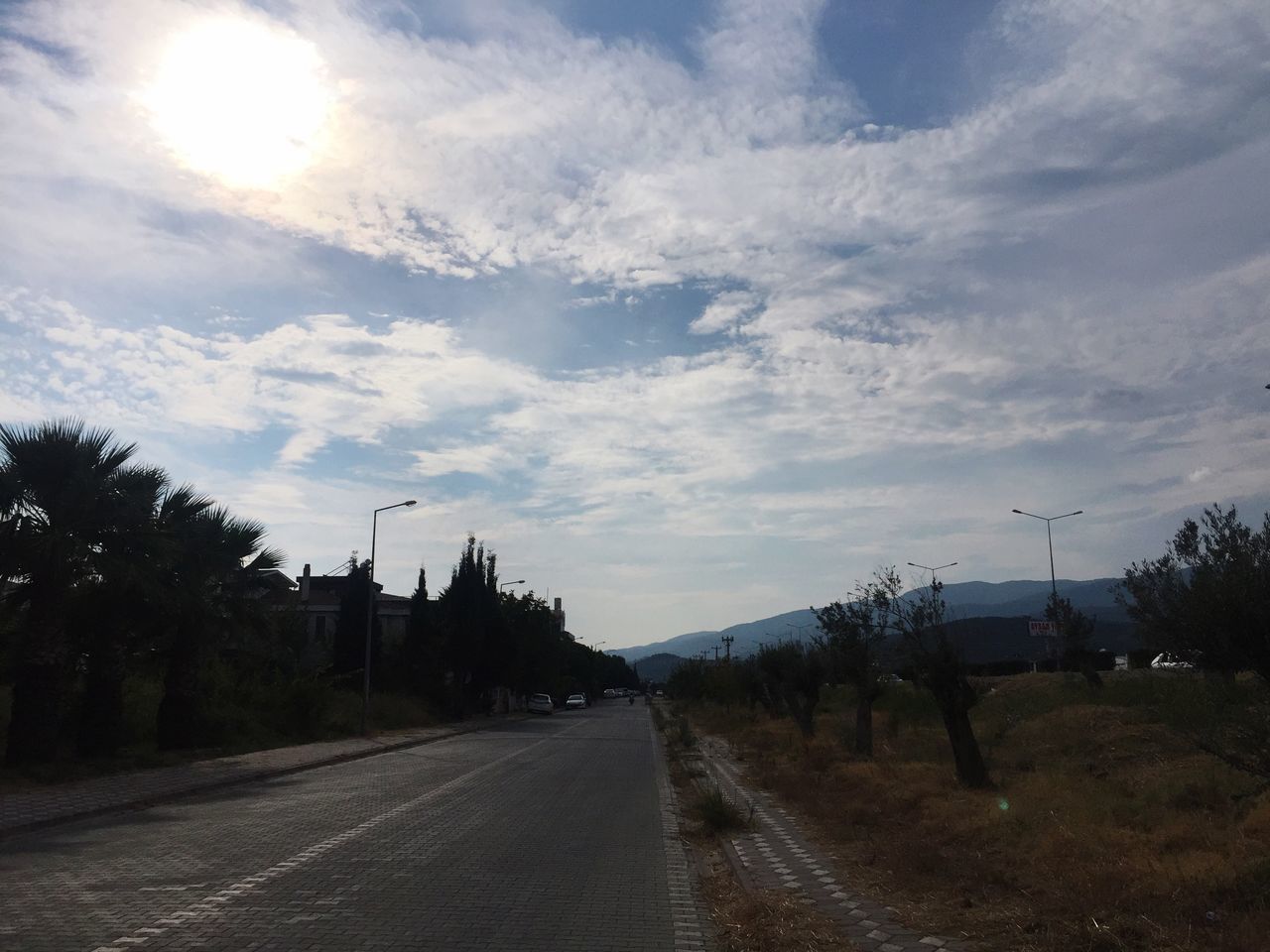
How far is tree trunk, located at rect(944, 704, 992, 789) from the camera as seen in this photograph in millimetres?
15938

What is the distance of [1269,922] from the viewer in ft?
22.0

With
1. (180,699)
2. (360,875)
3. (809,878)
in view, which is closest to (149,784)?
(180,699)

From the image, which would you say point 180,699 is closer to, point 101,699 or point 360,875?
point 101,699

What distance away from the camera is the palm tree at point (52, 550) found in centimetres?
1981

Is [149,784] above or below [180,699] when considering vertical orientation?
below

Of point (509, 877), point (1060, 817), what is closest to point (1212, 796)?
point (1060, 817)

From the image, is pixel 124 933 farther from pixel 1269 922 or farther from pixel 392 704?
pixel 392 704

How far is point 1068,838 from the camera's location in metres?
10.1

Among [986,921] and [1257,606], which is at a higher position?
[1257,606]

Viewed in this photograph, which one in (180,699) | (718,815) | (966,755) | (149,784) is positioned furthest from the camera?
(180,699)

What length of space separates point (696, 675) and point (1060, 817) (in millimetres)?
73564

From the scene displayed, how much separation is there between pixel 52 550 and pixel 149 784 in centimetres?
477

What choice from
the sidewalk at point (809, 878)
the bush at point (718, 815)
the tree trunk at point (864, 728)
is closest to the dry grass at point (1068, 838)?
the sidewalk at point (809, 878)

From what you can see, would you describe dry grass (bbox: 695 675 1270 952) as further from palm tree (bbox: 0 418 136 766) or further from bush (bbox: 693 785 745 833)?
palm tree (bbox: 0 418 136 766)
